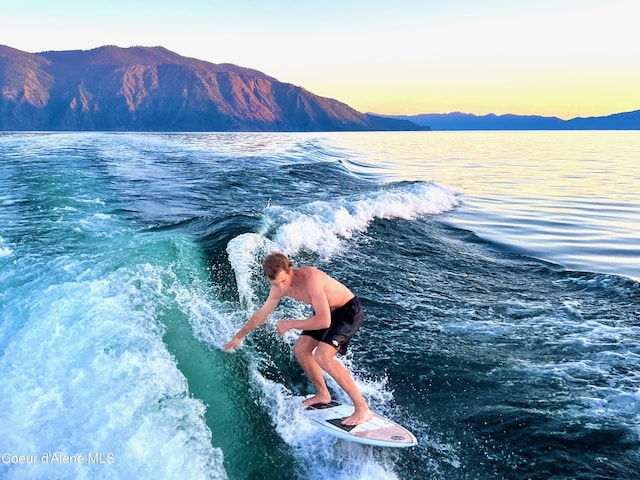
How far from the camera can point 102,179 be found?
21.2 metres

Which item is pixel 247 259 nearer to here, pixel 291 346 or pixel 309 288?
pixel 291 346

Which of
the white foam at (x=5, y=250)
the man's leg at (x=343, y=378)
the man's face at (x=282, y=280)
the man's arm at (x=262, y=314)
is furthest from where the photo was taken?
the white foam at (x=5, y=250)

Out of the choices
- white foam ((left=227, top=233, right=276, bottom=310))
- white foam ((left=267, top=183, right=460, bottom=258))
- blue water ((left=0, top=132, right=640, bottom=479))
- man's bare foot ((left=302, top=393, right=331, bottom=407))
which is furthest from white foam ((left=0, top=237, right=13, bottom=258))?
A: man's bare foot ((left=302, top=393, right=331, bottom=407))

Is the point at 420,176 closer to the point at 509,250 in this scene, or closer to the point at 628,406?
the point at 509,250

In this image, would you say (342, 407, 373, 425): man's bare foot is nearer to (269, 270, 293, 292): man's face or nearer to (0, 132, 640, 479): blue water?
(0, 132, 640, 479): blue water

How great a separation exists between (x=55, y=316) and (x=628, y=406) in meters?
7.81

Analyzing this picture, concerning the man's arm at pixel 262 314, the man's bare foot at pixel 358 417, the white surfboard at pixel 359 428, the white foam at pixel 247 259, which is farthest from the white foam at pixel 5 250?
the man's bare foot at pixel 358 417

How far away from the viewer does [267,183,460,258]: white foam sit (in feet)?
41.3

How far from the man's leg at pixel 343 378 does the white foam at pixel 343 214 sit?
22.5ft

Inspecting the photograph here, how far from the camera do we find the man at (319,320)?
192 inches

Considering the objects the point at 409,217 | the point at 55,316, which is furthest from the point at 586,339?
the point at 409,217

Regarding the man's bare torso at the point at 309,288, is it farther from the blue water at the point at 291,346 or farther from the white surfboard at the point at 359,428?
the blue water at the point at 291,346

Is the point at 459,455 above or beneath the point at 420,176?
beneath

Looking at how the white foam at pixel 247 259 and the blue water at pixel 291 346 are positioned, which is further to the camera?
the white foam at pixel 247 259
